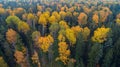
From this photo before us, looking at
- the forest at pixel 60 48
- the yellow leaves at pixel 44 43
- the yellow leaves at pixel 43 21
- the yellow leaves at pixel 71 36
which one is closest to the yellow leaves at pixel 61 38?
the forest at pixel 60 48

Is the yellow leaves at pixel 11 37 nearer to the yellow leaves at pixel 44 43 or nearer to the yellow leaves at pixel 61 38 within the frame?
the yellow leaves at pixel 44 43

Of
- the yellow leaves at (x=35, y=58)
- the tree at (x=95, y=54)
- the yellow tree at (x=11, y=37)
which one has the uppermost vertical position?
the yellow tree at (x=11, y=37)

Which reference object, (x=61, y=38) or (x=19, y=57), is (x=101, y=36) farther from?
(x=19, y=57)

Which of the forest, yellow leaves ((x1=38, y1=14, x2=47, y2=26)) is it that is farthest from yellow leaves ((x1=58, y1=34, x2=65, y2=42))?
yellow leaves ((x1=38, y1=14, x2=47, y2=26))

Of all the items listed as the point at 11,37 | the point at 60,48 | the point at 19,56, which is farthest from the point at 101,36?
the point at 11,37

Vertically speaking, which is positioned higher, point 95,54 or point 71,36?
point 71,36

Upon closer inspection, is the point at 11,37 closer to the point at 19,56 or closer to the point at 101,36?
the point at 19,56

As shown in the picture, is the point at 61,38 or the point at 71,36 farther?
the point at 71,36

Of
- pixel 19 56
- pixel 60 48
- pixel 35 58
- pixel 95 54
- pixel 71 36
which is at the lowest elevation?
pixel 35 58

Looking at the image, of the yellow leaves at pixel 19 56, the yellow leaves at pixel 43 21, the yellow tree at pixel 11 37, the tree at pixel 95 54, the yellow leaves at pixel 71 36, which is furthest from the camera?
the yellow leaves at pixel 43 21

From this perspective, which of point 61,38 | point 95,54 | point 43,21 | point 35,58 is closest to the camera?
point 95,54

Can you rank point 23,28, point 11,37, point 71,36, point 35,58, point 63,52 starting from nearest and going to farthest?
1. point 35,58
2. point 63,52
3. point 11,37
4. point 71,36
5. point 23,28

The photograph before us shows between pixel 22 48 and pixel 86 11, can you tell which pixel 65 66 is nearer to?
pixel 22 48
